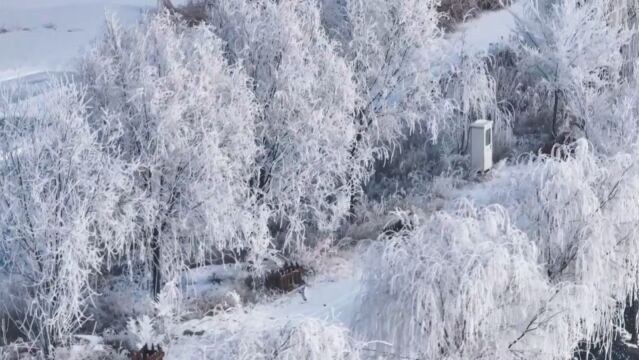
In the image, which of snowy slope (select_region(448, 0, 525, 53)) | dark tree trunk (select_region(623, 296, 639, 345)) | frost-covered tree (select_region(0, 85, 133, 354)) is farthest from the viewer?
snowy slope (select_region(448, 0, 525, 53))

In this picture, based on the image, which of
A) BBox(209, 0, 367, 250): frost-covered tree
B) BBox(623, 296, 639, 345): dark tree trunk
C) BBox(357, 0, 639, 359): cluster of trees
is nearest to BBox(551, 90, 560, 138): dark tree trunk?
BBox(357, 0, 639, 359): cluster of trees


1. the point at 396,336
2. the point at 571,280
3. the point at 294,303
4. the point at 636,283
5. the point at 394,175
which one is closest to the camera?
the point at 396,336

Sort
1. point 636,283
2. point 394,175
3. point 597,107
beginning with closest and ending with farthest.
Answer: point 636,283
point 597,107
point 394,175

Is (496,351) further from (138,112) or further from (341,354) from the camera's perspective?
(138,112)

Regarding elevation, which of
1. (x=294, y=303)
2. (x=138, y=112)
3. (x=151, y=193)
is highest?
(x=138, y=112)

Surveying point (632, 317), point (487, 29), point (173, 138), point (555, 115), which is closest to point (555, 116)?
point (555, 115)

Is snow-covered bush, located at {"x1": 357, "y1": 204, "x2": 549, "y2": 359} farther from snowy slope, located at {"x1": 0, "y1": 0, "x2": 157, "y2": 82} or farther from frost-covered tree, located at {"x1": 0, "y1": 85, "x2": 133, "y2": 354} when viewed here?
snowy slope, located at {"x1": 0, "y1": 0, "x2": 157, "y2": 82}

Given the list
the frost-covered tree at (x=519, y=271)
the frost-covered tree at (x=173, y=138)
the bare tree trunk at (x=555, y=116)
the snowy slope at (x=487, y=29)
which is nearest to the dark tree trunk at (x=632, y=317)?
the frost-covered tree at (x=519, y=271)

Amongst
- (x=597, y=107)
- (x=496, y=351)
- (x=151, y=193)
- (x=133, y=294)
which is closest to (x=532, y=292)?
(x=496, y=351)
